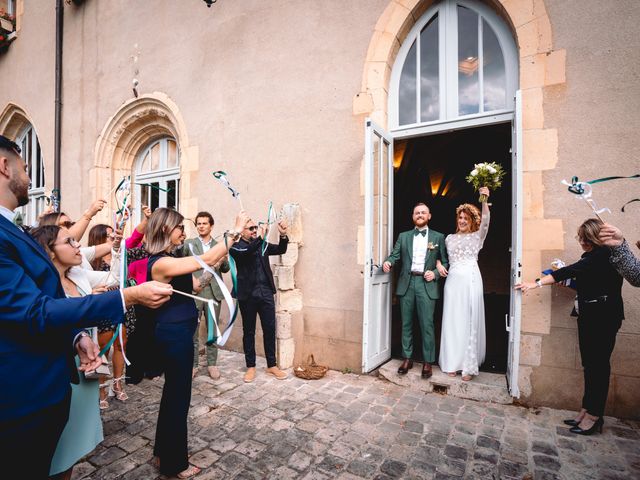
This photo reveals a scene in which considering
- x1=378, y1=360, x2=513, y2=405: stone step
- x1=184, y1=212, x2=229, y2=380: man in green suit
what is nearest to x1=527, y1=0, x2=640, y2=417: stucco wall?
x1=378, y1=360, x2=513, y2=405: stone step


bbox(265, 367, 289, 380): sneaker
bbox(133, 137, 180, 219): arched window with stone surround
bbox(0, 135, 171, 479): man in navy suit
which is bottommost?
bbox(265, 367, 289, 380): sneaker

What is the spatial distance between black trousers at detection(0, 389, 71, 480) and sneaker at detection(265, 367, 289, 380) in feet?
9.63

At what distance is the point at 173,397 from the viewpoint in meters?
2.44

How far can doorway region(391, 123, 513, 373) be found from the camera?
7.69 m

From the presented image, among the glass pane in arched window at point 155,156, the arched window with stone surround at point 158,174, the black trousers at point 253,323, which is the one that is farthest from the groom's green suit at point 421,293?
the glass pane in arched window at point 155,156

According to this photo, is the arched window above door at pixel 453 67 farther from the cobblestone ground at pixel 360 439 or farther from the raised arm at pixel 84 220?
the raised arm at pixel 84 220

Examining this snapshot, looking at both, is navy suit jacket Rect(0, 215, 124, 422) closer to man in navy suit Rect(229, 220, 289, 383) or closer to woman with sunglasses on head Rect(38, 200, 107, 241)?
woman with sunglasses on head Rect(38, 200, 107, 241)

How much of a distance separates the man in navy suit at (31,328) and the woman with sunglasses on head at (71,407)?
0.57 meters

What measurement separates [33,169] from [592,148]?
1162 cm

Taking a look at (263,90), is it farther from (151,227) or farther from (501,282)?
(501,282)

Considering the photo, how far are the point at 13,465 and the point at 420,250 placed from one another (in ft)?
12.7

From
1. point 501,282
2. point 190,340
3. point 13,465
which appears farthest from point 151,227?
point 501,282

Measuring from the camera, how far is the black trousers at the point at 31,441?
4.26 ft

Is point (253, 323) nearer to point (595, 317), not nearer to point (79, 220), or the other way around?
point (79, 220)
